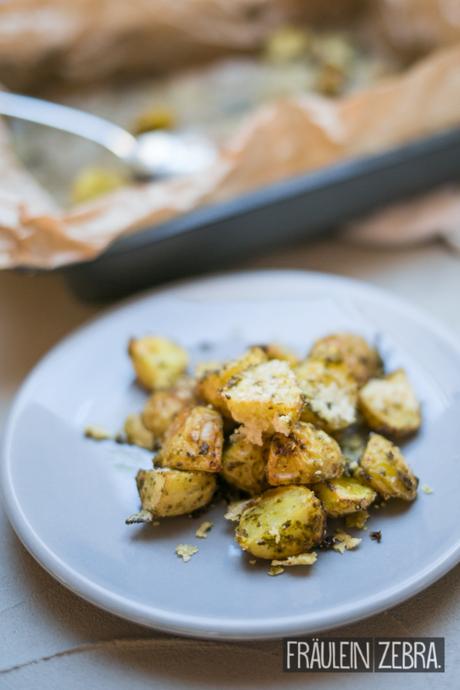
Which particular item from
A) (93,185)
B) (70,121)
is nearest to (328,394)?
(93,185)

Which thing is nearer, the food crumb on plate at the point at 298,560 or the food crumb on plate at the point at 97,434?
the food crumb on plate at the point at 298,560

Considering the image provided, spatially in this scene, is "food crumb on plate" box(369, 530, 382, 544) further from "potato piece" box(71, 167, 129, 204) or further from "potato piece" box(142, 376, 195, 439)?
"potato piece" box(71, 167, 129, 204)

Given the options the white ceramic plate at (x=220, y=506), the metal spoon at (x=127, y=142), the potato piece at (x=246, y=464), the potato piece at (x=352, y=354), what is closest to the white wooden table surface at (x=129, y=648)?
the white ceramic plate at (x=220, y=506)

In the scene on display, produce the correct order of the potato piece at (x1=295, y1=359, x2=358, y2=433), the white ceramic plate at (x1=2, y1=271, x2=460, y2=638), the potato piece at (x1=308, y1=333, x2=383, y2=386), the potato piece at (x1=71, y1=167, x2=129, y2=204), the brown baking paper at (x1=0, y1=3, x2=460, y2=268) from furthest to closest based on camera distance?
the potato piece at (x1=71, y1=167, x2=129, y2=204) → the brown baking paper at (x1=0, y1=3, x2=460, y2=268) → the potato piece at (x1=308, y1=333, x2=383, y2=386) → the potato piece at (x1=295, y1=359, x2=358, y2=433) → the white ceramic plate at (x1=2, y1=271, x2=460, y2=638)

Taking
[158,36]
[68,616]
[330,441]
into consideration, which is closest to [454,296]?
[330,441]

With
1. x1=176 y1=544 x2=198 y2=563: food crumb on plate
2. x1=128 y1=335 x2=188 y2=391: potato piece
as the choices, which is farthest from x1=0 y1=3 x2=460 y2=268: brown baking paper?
x1=176 y1=544 x2=198 y2=563: food crumb on plate

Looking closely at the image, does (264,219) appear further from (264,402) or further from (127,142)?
(264,402)

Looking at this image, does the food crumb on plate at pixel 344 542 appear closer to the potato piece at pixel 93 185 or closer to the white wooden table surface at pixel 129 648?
the white wooden table surface at pixel 129 648
